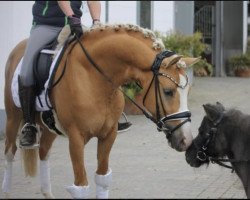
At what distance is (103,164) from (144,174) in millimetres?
2705

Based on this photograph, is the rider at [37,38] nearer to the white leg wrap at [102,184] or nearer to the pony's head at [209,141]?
the white leg wrap at [102,184]

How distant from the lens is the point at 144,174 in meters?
8.25

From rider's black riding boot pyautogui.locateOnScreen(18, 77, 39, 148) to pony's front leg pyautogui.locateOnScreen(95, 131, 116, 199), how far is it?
864mm

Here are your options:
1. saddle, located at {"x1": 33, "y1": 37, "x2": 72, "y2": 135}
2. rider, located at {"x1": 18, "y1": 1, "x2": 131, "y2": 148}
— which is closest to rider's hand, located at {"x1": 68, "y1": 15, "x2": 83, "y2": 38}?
rider, located at {"x1": 18, "y1": 1, "x2": 131, "y2": 148}

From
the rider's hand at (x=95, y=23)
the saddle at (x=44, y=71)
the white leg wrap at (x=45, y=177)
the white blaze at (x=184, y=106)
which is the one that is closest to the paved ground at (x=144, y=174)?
the white leg wrap at (x=45, y=177)

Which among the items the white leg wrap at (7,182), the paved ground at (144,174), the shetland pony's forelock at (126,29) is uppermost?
the shetland pony's forelock at (126,29)

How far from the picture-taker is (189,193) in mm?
7203

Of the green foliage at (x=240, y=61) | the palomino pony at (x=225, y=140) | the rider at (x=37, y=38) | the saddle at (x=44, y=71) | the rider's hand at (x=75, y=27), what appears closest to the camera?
the palomino pony at (x=225, y=140)

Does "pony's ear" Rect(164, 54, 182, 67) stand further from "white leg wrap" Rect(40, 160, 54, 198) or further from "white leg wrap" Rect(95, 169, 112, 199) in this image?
"white leg wrap" Rect(40, 160, 54, 198)

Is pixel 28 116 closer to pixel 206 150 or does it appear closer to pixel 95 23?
pixel 95 23

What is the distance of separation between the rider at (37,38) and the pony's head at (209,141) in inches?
50.1

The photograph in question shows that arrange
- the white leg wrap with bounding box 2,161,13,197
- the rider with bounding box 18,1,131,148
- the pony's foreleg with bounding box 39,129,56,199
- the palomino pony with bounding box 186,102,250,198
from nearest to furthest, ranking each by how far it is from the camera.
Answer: the palomino pony with bounding box 186,102,250,198
the rider with bounding box 18,1,131,148
the white leg wrap with bounding box 2,161,13,197
the pony's foreleg with bounding box 39,129,56,199

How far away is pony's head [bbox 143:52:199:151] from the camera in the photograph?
16.1 ft

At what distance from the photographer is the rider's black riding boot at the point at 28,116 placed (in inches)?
232
